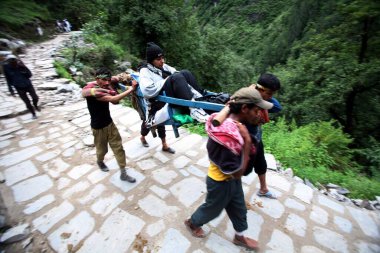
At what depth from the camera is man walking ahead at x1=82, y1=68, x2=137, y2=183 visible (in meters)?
3.50

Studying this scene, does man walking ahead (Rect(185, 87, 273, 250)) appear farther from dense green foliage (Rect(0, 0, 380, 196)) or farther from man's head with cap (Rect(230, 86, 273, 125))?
dense green foliage (Rect(0, 0, 380, 196))

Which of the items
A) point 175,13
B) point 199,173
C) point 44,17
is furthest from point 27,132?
point 44,17

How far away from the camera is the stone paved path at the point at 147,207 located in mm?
3039

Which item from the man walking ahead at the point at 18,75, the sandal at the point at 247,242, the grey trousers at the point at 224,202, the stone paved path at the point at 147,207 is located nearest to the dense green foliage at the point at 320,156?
the stone paved path at the point at 147,207

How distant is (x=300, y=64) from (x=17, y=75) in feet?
41.6

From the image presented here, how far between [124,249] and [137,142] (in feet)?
8.65

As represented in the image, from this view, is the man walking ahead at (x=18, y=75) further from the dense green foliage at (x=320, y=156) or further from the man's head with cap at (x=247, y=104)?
the man's head with cap at (x=247, y=104)

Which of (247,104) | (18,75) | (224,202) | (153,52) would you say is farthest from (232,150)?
(18,75)

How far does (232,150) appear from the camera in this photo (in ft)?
7.26

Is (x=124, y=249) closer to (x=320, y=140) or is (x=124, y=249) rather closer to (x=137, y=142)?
(x=137, y=142)

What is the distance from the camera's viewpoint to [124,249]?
9.68 ft

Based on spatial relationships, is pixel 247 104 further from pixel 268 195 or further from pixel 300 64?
pixel 300 64

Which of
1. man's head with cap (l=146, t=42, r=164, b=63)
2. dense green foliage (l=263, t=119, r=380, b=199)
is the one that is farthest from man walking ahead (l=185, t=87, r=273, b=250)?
dense green foliage (l=263, t=119, r=380, b=199)

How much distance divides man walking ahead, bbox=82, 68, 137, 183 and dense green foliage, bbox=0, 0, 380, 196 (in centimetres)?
304
